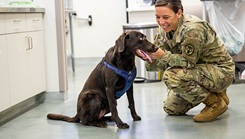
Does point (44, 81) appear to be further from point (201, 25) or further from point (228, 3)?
point (228, 3)

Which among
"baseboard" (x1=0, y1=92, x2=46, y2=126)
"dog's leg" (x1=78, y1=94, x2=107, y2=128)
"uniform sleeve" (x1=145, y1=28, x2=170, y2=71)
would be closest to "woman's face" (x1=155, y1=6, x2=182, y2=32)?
"uniform sleeve" (x1=145, y1=28, x2=170, y2=71)

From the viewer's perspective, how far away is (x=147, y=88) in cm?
436

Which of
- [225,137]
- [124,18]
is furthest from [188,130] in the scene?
[124,18]

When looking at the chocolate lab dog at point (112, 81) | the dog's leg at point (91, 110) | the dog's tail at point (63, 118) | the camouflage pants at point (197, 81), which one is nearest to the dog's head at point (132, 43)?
the chocolate lab dog at point (112, 81)

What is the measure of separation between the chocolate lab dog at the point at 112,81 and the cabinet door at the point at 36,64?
0.83 m

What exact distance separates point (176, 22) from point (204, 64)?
0.37 metres

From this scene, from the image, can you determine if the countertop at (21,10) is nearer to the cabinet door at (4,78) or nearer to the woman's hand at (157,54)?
the cabinet door at (4,78)

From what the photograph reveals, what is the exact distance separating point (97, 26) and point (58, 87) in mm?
3346

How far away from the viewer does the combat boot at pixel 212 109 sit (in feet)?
9.13

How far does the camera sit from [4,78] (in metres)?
2.95

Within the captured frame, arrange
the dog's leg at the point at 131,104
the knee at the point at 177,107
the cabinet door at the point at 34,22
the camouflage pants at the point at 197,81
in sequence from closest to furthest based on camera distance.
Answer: the camouflage pants at the point at 197,81 → the dog's leg at the point at 131,104 → the knee at the point at 177,107 → the cabinet door at the point at 34,22

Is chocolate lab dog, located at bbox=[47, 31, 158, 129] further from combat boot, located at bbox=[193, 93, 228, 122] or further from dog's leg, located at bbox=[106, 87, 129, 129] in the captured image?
combat boot, located at bbox=[193, 93, 228, 122]

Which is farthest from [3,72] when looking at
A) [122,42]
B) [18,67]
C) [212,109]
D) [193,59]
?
[212,109]

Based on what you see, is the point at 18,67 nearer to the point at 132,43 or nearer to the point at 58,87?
the point at 58,87
